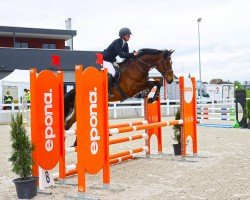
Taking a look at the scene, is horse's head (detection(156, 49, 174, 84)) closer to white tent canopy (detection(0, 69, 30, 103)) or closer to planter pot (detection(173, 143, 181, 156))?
planter pot (detection(173, 143, 181, 156))

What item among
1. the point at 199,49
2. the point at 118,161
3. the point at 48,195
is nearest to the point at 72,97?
the point at 118,161

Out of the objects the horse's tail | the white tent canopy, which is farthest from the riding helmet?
the white tent canopy

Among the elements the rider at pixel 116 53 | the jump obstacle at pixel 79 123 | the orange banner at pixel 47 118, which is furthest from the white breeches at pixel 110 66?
the orange banner at pixel 47 118

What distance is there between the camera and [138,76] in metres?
7.34

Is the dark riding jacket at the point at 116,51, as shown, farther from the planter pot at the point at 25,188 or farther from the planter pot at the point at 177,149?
the planter pot at the point at 25,188

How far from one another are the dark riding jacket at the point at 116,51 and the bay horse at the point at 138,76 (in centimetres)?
19

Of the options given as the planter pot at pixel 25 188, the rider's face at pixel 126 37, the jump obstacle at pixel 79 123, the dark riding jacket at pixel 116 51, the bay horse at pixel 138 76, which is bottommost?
the planter pot at pixel 25 188

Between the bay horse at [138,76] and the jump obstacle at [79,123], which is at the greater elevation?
the bay horse at [138,76]

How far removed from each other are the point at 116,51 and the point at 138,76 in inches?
21.7

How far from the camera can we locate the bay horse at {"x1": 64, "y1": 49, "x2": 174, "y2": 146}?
7379mm

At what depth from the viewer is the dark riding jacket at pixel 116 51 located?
23.7 ft

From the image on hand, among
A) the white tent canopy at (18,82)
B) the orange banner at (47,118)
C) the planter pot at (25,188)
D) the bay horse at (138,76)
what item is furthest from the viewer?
the white tent canopy at (18,82)

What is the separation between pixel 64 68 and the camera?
2991cm

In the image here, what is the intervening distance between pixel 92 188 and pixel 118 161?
1.81 meters
